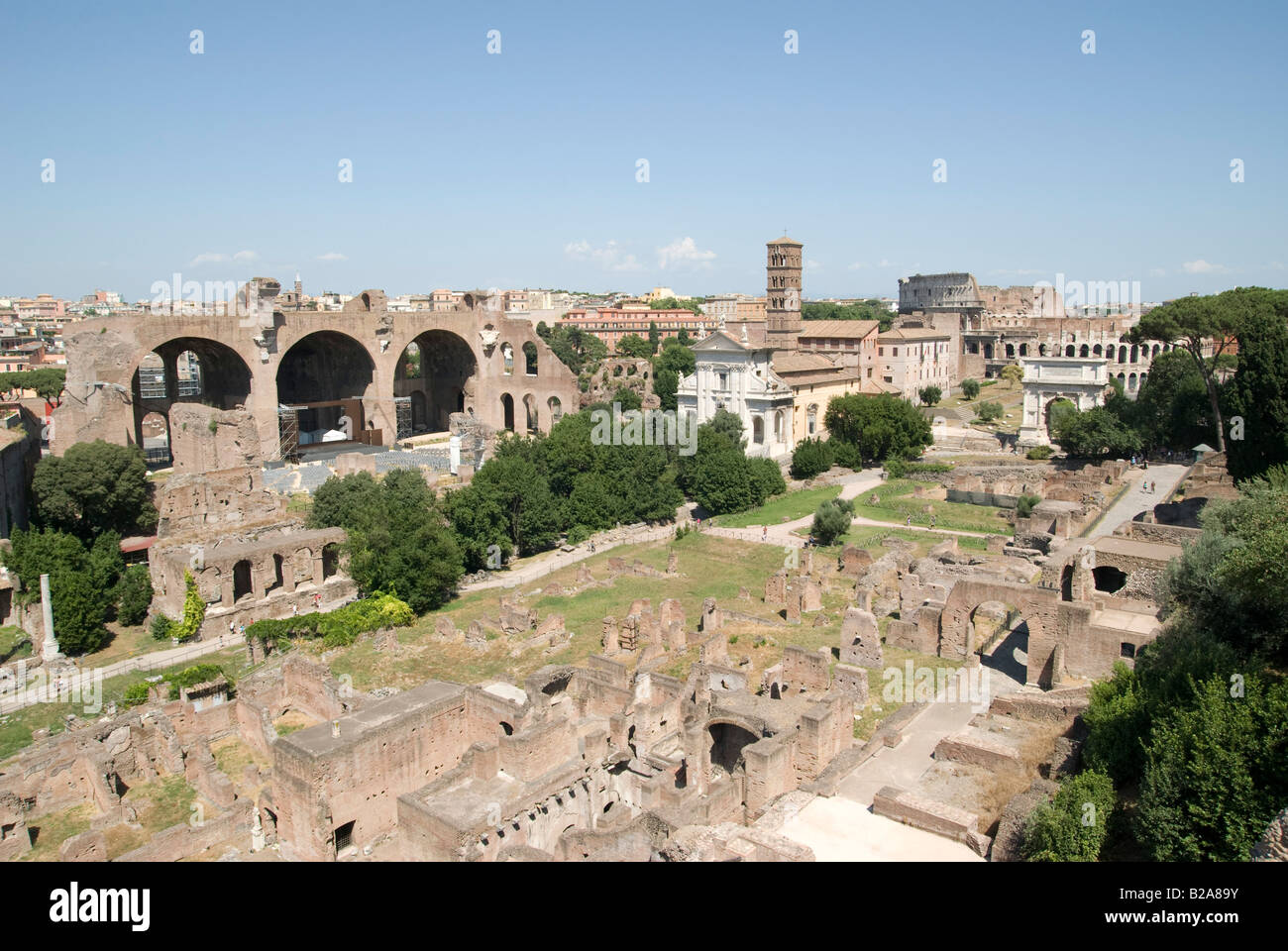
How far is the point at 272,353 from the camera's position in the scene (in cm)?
4809

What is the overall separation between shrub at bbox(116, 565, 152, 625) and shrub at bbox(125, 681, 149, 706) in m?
→ 7.56

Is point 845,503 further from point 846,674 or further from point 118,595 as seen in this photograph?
point 118,595

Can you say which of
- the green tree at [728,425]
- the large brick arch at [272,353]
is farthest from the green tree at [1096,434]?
the large brick arch at [272,353]

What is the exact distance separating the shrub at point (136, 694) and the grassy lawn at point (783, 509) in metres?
25.3

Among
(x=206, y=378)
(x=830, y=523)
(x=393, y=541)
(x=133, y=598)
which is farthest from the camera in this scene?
(x=206, y=378)

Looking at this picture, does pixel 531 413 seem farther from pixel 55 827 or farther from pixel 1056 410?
pixel 55 827

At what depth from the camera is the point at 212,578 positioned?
30.4m

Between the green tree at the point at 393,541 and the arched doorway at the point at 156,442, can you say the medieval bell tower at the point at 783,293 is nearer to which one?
the green tree at the point at 393,541

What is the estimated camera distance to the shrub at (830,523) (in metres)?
38.2

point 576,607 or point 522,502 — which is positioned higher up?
point 522,502

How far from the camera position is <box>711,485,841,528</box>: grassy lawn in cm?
4300

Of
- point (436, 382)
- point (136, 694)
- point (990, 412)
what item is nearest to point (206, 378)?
point (436, 382)

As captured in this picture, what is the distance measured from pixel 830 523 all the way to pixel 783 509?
695 cm

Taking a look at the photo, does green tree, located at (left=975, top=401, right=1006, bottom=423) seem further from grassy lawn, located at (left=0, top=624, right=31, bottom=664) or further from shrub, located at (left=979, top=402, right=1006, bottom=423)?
grassy lawn, located at (left=0, top=624, right=31, bottom=664)
